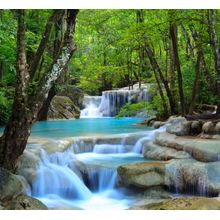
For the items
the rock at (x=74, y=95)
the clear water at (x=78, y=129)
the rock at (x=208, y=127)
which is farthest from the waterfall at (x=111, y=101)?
the rock at (x=208, y=127)

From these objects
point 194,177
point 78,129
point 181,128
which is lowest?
point 194,177

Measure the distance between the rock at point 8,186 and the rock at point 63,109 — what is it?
11325 millimetres

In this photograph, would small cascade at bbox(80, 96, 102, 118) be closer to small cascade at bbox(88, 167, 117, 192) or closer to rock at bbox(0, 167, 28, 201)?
small cascade at bbox(88, 167, 117, 192)

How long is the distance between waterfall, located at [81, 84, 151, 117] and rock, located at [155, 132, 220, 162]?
10.7 metres

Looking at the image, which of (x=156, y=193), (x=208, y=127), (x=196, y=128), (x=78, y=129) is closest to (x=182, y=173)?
(x=156, y=193)

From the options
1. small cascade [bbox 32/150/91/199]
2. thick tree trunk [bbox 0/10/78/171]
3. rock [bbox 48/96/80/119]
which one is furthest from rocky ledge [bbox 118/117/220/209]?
rock [bbox 48/96/80/119]

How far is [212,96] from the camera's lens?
38.0 ft

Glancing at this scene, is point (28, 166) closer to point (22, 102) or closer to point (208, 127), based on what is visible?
point (22, 102)

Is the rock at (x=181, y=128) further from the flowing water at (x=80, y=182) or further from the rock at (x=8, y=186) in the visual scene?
the rock at (x=8, y=186)

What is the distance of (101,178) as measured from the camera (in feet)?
20.9

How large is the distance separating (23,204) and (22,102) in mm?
1307

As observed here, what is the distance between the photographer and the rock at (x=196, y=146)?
6.17m
